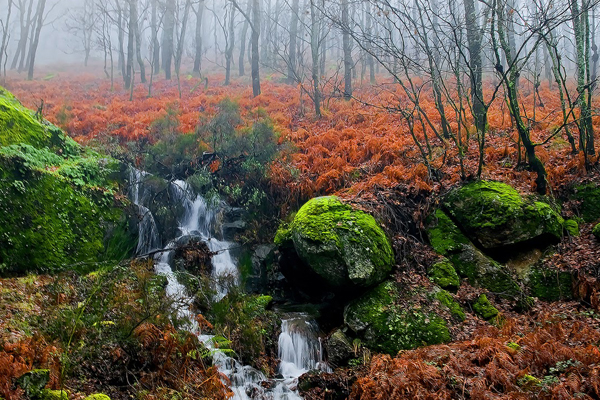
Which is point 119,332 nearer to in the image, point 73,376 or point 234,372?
point 73,376

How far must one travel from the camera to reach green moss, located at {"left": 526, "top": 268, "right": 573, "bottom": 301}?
6.57m

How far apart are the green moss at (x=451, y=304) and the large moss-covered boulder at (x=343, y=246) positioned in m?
1.01

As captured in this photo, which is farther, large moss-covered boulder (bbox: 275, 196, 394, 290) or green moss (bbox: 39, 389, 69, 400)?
large moss-covered boulder (bbox: 275, 196, 394, 290)

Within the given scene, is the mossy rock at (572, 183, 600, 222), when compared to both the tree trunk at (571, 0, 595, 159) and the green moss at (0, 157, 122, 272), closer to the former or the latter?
the tree trunk at (571, 0, 595, 159)

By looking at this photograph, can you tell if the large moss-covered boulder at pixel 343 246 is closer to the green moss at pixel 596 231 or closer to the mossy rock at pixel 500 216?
the mossy rock at pixel 500 216

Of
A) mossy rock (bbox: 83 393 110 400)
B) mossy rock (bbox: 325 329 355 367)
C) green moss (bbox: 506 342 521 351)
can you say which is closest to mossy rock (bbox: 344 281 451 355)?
mossy rock (bbox: 325 329 355 367)

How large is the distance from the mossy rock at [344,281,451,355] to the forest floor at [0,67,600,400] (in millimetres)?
354

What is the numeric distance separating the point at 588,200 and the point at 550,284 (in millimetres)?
2362

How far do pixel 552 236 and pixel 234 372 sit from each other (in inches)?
252

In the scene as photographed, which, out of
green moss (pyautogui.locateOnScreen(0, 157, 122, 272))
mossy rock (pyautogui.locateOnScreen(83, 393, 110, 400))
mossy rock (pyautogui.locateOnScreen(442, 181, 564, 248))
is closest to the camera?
mossy rock (pyautogui.locateOnScreen(83, 393, 110, 400))

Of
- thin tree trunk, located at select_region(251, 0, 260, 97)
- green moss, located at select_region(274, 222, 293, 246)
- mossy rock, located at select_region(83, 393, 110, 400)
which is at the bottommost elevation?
mossy rock, located at select_region(83, 393, 110, 400)

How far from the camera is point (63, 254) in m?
7.38

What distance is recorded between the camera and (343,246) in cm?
705

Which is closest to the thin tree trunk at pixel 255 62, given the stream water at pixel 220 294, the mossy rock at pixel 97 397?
the stream water at pixel 220 294
